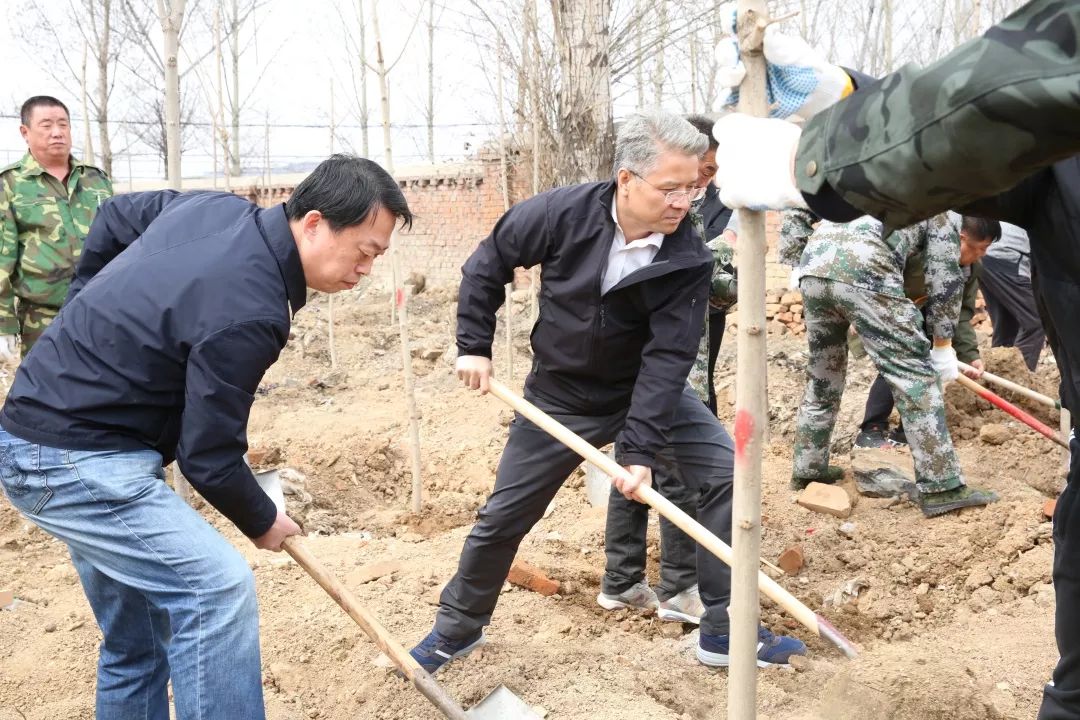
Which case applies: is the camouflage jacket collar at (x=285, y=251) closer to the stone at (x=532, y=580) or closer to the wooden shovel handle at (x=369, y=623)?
the wooden shovel handle at (x=369, y=623)

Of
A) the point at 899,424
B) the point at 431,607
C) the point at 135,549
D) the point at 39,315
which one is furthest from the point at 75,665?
the point at 899,424

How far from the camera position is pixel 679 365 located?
2.86m

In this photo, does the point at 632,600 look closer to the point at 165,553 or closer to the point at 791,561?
the point at 791,561

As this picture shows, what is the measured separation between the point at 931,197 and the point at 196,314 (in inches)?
57.2

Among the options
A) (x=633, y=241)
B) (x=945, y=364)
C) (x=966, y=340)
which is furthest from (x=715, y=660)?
(x=966, y=340)

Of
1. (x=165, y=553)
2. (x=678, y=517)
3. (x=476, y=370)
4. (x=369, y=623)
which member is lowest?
(x=369, y=623)

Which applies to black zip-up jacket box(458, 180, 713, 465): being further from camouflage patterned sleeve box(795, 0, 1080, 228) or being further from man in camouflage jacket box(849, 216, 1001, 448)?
man in camouflage jacket box(849, 216, 1001, 448)

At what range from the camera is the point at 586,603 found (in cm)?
383

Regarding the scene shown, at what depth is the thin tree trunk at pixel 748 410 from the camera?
1.57 meters

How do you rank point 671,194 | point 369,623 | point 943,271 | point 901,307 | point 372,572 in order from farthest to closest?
point 943,271 → point 901,307 → point 372,572 → point 671,194 → point 369,623

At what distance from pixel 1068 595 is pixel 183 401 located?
1.90 meters

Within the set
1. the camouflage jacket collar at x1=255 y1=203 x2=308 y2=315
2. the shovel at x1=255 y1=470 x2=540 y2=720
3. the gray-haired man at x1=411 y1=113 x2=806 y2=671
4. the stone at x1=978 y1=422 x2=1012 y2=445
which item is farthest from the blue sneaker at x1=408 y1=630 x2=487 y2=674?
the stone at x1=978 y1=422 x2=1012 y2=445

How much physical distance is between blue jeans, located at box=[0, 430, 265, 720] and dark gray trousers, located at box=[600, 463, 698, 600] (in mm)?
1929

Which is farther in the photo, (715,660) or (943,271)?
(943,271)
